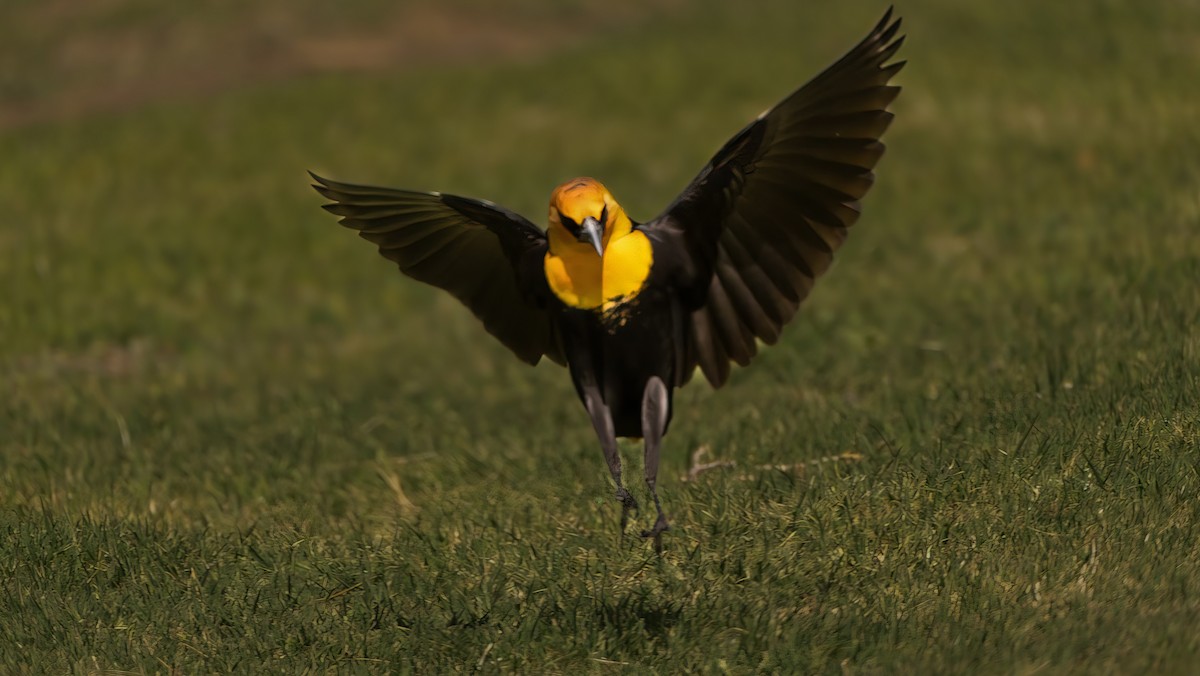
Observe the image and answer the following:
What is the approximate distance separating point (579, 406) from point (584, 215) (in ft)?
13.5

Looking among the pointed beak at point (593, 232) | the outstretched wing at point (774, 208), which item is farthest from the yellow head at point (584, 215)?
the outstretched wing at point (774, 208)

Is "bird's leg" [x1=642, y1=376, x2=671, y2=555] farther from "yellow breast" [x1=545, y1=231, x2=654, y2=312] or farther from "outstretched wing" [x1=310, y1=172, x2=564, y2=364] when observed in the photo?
"outstretched wing" [x1=310, y1=172, x2=564, y2=364]

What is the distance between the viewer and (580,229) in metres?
5.46

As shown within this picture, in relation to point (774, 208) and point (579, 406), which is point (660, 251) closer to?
point (774, 208)

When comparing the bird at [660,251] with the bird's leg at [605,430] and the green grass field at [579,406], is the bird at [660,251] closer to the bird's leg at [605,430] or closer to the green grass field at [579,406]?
the bird's leg at [605,430]

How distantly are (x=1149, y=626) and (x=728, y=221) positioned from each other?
2.18 metres

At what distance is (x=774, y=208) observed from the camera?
20.1 feet

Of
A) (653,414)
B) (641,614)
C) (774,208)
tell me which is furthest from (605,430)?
(774,208)

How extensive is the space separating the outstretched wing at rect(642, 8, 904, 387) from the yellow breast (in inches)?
7.7

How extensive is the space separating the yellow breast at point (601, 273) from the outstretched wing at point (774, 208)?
0.20 metres

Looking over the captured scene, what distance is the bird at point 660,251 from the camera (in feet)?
Answer: 18.7

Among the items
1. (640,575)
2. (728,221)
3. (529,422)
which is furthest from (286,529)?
(529,422)

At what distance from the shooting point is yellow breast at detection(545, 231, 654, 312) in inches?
223

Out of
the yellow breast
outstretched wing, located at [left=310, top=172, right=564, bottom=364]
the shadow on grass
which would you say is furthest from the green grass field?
the yellow breast
